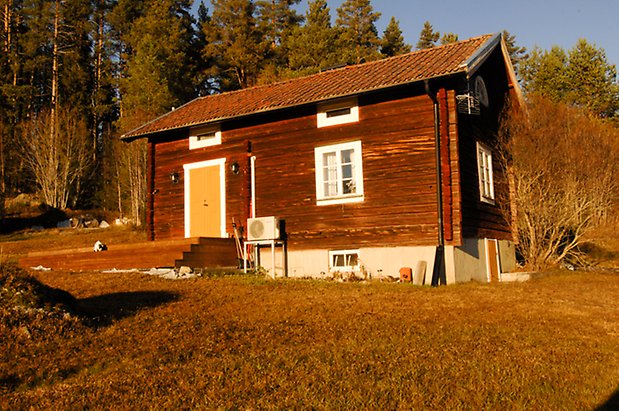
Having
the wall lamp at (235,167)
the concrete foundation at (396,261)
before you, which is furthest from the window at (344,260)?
the wall lamp at (235,167)

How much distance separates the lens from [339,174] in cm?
1650

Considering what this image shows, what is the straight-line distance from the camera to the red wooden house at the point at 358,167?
595 inches

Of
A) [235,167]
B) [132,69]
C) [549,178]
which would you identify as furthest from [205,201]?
[132,69]

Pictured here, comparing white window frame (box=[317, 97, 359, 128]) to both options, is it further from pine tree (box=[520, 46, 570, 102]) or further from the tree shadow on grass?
pine tree (box=[520, 46, 570, 102])

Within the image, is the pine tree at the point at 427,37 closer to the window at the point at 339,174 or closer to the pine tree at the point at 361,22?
the pine tree at the point at 361,22

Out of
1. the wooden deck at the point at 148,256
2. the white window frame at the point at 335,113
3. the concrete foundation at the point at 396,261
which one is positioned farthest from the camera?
the white window frame at the point at 335,113

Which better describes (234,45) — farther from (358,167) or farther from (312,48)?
(358,167)

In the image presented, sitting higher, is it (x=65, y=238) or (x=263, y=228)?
(x=263, y=228)

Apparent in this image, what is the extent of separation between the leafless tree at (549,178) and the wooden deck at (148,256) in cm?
923

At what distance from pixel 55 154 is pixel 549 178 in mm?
32623

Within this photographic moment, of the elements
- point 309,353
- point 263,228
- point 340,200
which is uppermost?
point 340,200

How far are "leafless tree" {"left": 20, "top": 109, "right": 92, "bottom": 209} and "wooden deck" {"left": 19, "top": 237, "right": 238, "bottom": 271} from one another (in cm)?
2329

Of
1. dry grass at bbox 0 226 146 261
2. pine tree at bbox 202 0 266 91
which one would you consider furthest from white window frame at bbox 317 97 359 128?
pine tree at bbox 202 0 266 91

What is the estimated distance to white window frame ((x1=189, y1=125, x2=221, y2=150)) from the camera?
1872 cm
